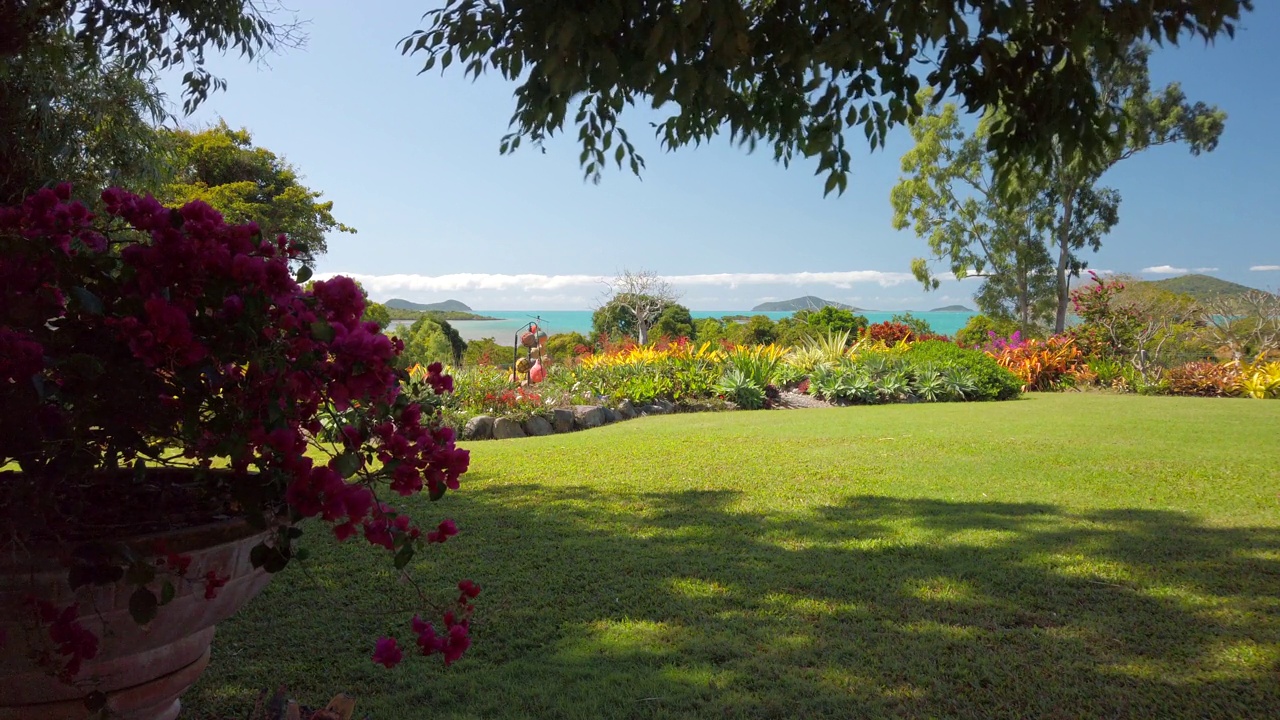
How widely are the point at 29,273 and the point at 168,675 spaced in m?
0.92

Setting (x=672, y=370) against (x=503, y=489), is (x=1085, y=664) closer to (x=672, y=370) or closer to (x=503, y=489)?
(x=503, y=489)

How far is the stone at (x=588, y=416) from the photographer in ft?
29.3

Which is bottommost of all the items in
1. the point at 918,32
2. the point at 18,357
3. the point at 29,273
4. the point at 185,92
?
the point at 18,357

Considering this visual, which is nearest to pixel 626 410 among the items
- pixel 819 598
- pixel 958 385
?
pixel 958 385

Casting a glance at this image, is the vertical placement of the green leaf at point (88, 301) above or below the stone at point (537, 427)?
above

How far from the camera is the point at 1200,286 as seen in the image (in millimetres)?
18766

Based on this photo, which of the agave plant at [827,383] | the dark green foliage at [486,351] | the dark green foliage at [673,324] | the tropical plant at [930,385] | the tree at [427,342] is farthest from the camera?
the dark green foliage at [673,324]

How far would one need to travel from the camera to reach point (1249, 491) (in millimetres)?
4922

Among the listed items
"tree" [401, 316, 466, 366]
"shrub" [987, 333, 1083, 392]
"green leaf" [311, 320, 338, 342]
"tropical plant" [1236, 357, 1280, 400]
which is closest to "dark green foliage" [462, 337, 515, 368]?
"tree" [401, 316, 466, 366]

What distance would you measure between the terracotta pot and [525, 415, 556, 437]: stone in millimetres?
6682

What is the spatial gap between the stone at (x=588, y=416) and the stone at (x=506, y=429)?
84cm

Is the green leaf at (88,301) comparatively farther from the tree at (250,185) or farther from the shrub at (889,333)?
the tree at (250,185)

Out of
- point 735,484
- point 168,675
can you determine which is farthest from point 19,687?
point 735,484

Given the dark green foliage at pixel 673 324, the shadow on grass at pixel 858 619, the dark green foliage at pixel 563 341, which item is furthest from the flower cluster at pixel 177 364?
the dark green foliage at pixel 673 324
